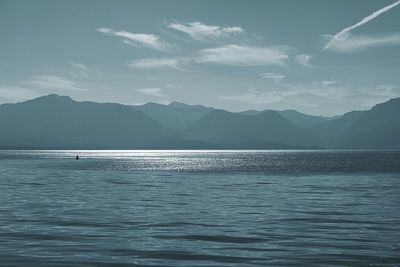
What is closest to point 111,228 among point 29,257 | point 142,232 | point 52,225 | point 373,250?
point 142,232

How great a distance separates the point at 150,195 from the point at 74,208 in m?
15.3

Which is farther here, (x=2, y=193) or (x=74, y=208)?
(x=2, y=193)

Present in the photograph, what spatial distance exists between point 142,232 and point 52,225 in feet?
24.5

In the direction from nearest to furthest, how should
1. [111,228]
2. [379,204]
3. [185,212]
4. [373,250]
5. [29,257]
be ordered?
[29,257], [373,250], [111,228], [185,212], [379,204]

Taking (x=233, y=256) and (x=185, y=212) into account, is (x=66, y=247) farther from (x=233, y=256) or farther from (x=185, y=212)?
(x=185, y=212)

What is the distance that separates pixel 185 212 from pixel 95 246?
53.7ft

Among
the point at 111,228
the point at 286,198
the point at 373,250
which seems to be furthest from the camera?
the point at 286,198

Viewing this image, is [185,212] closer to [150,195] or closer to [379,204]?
[150,195]

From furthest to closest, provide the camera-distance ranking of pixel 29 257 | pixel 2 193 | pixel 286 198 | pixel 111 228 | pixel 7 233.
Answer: pixel 2 193
pixel 286 198
pixel 111 228
pixel 7 233
pixel 29 257

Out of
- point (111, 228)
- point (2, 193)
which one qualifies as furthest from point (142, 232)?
point (2, 193)

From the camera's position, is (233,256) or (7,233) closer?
(233,256)

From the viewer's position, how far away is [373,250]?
24.8 metres

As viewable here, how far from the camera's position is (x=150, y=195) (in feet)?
189

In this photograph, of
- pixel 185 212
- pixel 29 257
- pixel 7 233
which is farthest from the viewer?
pixel 185 212
